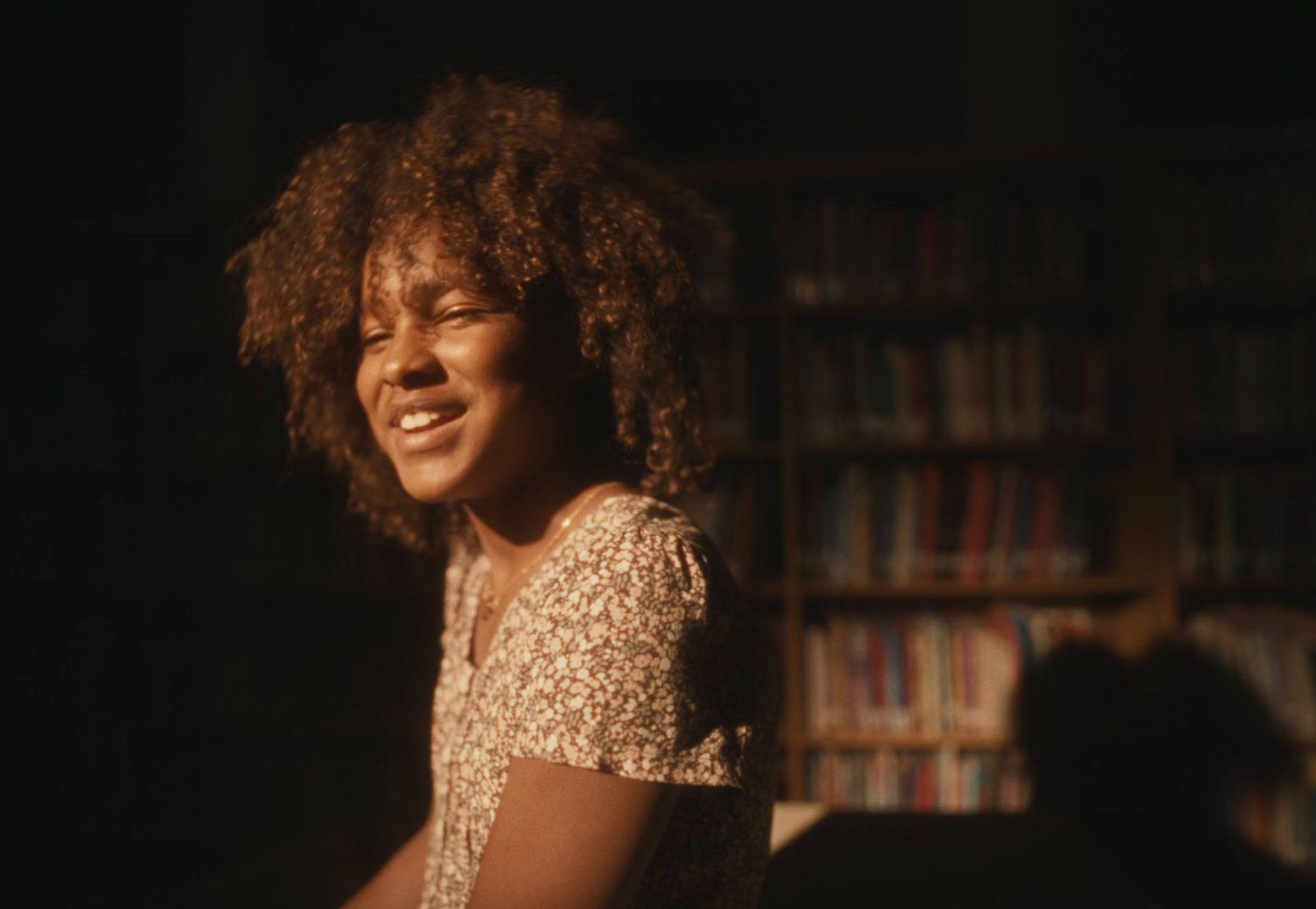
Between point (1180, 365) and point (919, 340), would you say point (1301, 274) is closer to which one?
point (1180, 365)

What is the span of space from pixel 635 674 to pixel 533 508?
0.27m

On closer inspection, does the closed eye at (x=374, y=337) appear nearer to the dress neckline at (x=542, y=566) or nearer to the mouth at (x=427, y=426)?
the mouth at (x=427, y=426)

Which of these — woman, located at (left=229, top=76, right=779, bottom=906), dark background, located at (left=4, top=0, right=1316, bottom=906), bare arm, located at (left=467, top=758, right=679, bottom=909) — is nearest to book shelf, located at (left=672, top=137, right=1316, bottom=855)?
dark background, located at (left=4, top=0, right=1316, bottom=906)

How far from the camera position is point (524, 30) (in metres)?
Answer: 3.03

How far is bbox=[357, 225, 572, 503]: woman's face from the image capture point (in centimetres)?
86

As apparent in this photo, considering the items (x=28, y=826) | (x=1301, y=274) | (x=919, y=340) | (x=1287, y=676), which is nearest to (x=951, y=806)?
(x=1287, y=676)

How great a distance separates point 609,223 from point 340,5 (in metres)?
2.31

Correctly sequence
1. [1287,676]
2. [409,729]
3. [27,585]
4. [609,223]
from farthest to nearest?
1. [27,585]
2. [409,729]
3. [1287,676]
4. [609,223]

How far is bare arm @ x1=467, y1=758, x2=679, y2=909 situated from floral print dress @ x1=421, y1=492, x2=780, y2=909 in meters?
0.02

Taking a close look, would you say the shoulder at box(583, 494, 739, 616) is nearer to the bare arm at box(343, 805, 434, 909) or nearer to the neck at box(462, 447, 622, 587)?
the neck at box(462, 447, 622, 587)

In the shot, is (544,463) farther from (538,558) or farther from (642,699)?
(642,699)

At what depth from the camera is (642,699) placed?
0.70 meters

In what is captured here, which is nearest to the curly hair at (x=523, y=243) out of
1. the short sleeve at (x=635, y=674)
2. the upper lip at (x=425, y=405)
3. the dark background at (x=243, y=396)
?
the upper lip at (x=425, y=405)

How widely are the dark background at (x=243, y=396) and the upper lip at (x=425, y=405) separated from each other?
1.74 m
